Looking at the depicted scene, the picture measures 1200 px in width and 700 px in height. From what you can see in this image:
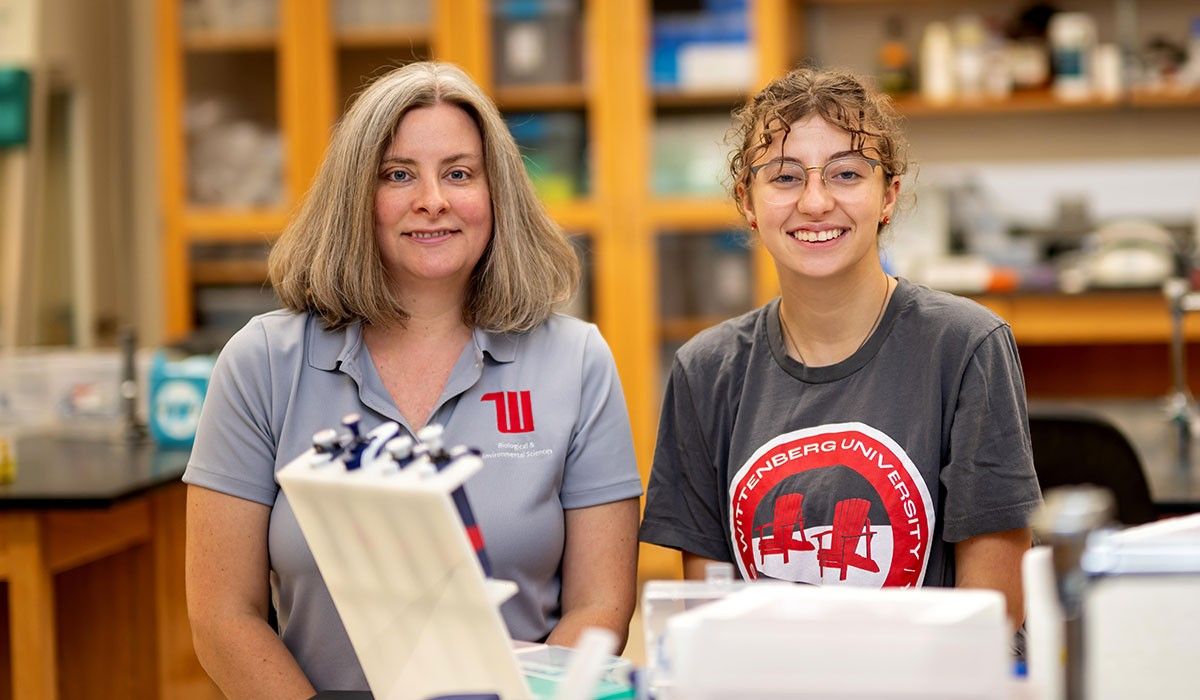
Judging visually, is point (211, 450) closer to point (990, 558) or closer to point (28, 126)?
point (990, 558)

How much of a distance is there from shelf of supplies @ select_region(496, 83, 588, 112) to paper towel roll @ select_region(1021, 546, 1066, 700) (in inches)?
141

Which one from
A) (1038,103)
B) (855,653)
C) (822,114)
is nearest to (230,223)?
(1038,103)

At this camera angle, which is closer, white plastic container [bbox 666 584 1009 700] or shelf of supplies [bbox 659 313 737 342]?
white plastic container [bbox 666 584 1009 700]

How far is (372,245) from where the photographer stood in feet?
5.34

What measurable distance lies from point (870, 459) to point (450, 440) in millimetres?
488

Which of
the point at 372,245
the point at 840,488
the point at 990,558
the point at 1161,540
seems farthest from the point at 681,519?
the point at 1161,540

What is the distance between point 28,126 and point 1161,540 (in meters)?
3.71

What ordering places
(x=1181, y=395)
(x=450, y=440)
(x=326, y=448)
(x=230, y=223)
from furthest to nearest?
(x=230, y=223)
(x=1181, y=395)
(x=450, y=440)
(x=326, y=448)

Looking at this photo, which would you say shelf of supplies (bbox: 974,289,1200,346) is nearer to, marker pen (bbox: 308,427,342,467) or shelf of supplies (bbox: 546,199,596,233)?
shelf of supplies (bbox: 546,199,596,233)

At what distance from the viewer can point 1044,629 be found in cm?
91

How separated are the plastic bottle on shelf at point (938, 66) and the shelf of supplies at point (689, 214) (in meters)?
0.79

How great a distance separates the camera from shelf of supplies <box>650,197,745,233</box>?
4.26 meters

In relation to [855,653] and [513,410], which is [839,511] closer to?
[513,410]

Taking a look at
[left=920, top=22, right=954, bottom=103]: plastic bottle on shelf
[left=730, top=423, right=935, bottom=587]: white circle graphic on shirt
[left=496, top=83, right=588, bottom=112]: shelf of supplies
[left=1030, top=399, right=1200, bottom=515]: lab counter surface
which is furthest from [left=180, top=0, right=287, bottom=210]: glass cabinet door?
[left=730, top=423, right=935, bottom=587]: white circle graphic on shirt
